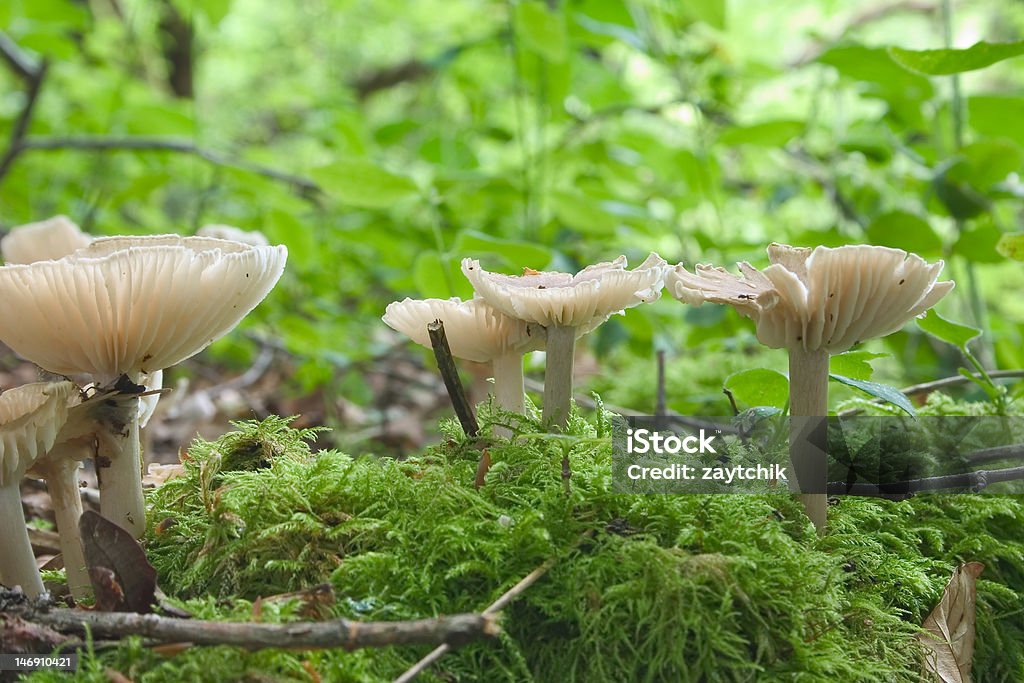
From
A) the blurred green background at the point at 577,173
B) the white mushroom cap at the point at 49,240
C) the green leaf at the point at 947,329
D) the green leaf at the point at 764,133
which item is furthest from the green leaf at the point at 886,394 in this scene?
the white mushroom cap at the point at 49,240

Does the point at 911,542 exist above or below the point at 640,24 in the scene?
below

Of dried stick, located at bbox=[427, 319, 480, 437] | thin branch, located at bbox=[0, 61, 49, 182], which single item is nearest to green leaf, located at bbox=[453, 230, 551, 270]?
dried stick, located at bbox=[427, 319, 480, 437]

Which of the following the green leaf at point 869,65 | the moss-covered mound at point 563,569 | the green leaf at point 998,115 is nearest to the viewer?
the moss-covered mound at point 563,569

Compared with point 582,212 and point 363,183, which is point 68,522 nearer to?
point 363,183

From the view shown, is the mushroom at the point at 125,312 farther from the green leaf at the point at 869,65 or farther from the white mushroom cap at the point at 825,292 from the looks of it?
the green leaf at the point at 869,65

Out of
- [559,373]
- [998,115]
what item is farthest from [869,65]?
[559,373]

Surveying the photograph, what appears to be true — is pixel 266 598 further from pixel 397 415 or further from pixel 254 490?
pixel 397 415

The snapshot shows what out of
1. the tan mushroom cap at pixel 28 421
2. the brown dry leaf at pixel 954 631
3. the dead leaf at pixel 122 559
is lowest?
the brown dry leaf at pixel 954 631

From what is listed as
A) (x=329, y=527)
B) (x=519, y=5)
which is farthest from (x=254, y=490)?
(x=519, y=5)
